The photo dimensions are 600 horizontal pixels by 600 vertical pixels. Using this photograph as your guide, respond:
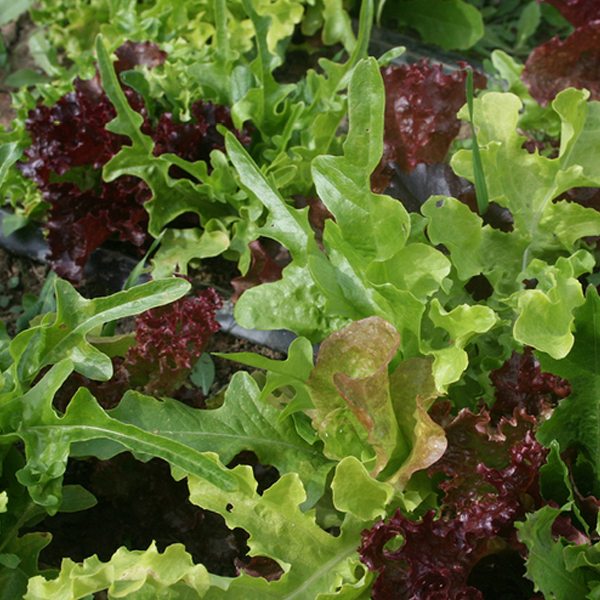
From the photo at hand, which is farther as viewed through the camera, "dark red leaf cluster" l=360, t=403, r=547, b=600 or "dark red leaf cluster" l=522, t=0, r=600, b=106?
"dark red leaf cluster" l=522, t=0, r=600, b=106

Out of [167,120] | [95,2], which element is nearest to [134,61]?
[167,120]

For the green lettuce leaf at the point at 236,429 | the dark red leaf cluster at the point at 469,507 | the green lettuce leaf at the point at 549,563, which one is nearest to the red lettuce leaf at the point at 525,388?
the dark red leaf cluster at the point at 469,507

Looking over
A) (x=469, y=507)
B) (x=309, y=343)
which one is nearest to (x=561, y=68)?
(x=309, y=343)

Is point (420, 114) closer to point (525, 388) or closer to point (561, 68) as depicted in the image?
point (561, 68)

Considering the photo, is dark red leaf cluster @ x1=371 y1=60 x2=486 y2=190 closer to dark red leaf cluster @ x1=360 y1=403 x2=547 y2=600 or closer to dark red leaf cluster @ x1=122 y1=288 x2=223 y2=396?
dark red leaf cluster @ x1=122 y1=288 x2=223 y2=396

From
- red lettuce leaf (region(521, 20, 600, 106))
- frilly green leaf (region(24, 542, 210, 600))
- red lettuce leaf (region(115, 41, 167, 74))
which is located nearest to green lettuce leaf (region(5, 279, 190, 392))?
frilly green leaf (region(24, 542, 210, 600))

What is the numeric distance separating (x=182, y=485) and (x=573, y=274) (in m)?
0.91

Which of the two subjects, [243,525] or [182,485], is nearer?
[243,525]

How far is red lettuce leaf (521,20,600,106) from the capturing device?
1.80 meters

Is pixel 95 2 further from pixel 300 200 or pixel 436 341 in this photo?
pixel 436 341

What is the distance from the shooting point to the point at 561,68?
5.99 ft

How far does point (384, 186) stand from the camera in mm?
1544

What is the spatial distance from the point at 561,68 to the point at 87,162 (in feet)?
4.54

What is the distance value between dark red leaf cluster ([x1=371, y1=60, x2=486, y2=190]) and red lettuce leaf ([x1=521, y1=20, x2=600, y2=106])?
11.5 inches
